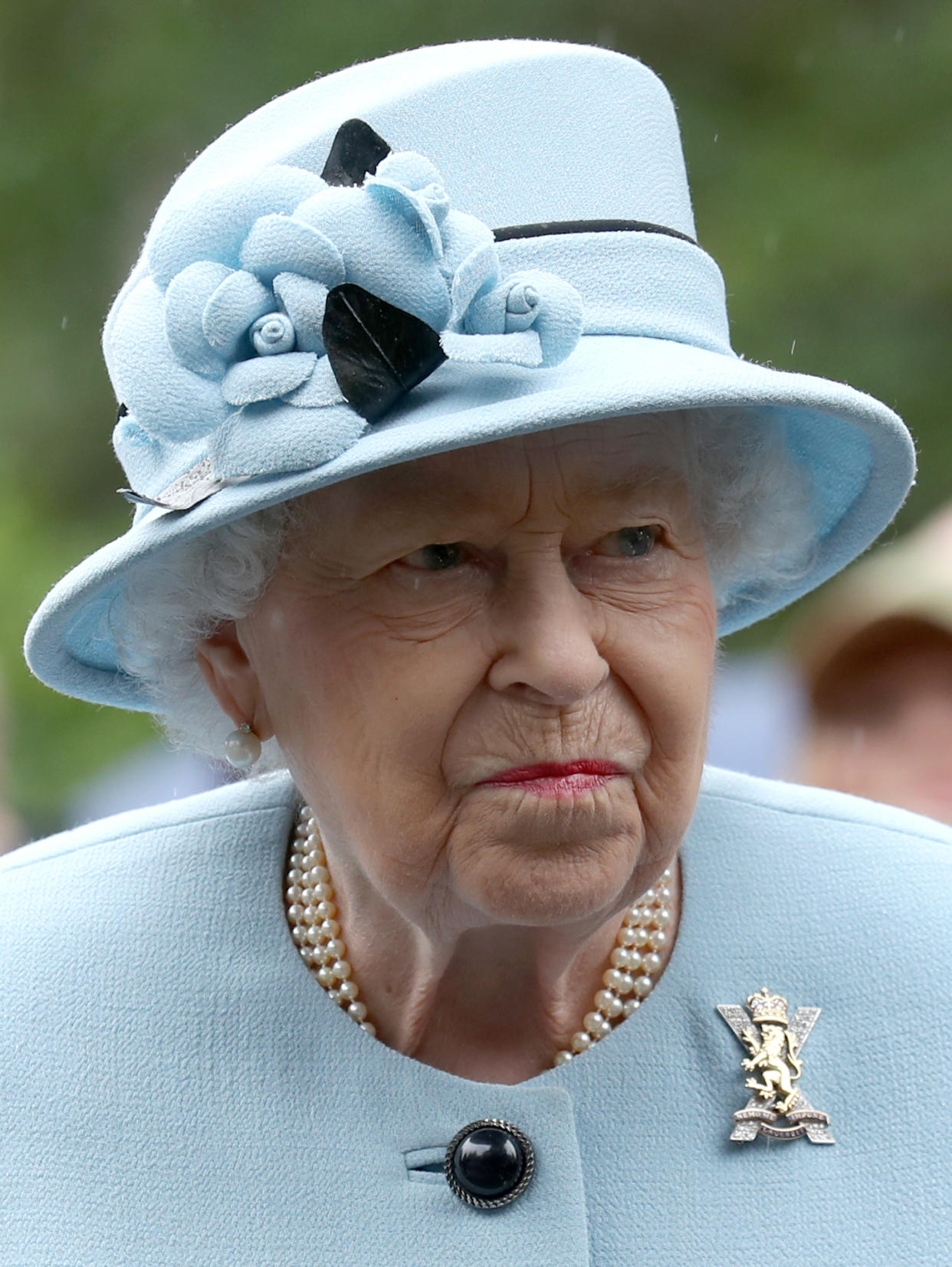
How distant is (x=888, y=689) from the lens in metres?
4.54

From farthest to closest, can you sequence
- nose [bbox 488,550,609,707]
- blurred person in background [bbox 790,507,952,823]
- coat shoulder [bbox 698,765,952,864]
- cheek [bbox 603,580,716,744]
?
blurred person in background [bbox 790,507,952,823] < coat shoulder [bbox 698,765,952,864] < cheek [bbox 603,580,716,744] < nose [bbox 488,550,609,707]

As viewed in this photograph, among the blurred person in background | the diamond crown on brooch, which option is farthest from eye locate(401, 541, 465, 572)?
the blurred person in background

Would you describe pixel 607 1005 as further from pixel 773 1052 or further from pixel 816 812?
pixel 816 812

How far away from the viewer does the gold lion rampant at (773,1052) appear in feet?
8.05

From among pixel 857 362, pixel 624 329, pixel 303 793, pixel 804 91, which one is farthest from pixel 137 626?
pixel 804 91

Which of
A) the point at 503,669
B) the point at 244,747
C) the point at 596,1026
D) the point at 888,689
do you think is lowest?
the point at 888,689

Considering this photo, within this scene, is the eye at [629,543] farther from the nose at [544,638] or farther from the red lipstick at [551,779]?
the red lipstick at [551,779]

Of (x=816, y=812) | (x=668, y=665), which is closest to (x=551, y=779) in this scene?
(x=668, y=665)

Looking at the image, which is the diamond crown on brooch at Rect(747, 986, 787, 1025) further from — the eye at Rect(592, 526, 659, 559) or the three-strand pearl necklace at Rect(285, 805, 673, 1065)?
the eye at Rect(592, 526, 659, 559)

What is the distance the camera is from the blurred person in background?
433 centimetres

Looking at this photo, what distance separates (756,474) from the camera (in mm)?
2619

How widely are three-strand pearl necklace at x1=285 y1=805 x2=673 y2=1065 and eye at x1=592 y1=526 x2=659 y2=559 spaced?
1.92 feet

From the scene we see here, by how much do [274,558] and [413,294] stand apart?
50cm

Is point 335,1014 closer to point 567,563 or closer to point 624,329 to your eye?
point 567,563
